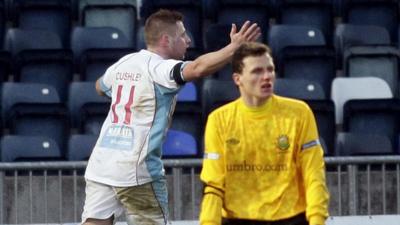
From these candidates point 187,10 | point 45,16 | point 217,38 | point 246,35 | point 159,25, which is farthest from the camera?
point 45,16

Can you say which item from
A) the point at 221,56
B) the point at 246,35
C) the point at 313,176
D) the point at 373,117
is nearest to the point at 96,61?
the point at 373,117

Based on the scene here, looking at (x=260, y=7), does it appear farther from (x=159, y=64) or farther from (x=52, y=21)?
(x=159, y=64)

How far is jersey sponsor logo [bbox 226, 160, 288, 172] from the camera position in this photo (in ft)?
27.6

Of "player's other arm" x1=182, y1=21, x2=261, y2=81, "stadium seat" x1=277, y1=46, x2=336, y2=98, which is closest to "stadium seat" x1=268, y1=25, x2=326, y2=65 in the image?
"stadium seat" x1=277, y1=46, x2=336, y2=98

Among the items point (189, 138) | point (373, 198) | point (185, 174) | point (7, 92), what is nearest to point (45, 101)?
point (7, 92)

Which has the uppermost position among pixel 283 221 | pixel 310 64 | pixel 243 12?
pixel 243 12

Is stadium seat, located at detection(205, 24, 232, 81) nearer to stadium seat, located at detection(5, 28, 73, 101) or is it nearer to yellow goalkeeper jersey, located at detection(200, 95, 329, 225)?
stadium seat, located at detection(5, 28, 73, 101)

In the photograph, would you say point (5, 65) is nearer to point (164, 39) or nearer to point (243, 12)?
point (243, 12)

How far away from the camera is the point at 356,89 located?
13961 mm

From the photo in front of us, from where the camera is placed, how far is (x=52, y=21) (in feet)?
49.4

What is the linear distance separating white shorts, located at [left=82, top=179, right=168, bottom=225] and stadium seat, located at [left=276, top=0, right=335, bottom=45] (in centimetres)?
547

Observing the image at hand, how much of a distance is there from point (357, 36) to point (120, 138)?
551 centimetres

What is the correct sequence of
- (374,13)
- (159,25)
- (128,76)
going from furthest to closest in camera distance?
(374,13), (128,76), (159,25)

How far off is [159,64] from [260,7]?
5.35 m
